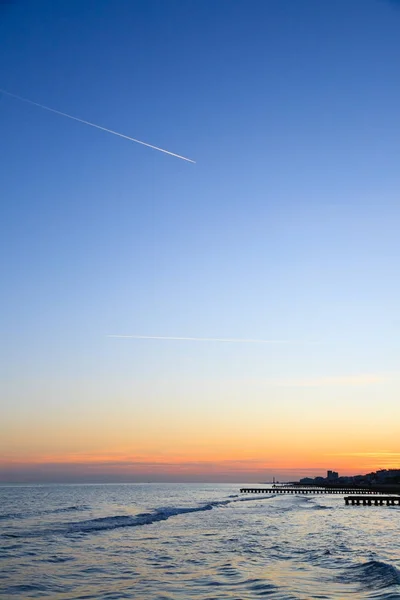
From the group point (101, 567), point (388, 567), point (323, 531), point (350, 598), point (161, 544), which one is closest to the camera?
point (350, 598)

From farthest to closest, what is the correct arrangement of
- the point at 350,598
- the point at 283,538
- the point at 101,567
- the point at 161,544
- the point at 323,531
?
1. the point at 323,531
2. the point at 283,538
3. the point at 161,544
4. the point at 101,567
5. the point at 350,598

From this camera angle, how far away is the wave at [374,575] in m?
21.8

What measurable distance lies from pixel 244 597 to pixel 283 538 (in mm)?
20481

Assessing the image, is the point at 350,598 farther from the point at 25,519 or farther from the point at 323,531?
the point at 25,519

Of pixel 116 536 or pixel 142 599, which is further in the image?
pixel 116 536

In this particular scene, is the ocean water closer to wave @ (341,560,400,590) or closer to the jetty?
wave @ (341,560,400,590)

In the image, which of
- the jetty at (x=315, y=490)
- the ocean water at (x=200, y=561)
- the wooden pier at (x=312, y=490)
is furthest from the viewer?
the jetty at (x=315, y=490)

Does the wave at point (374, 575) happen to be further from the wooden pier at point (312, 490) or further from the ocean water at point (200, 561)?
the wooden pier at point (312, 490)

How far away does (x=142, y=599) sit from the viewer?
19.8 m

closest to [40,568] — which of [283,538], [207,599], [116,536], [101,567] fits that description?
[101,567]

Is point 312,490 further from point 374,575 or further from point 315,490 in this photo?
point 374,575

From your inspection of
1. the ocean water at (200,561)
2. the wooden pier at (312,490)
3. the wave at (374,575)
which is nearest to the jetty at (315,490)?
the wooden pier at (312,490)

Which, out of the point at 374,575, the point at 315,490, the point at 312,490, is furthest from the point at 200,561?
the point at 312,490

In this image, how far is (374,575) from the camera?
77.9 feet
